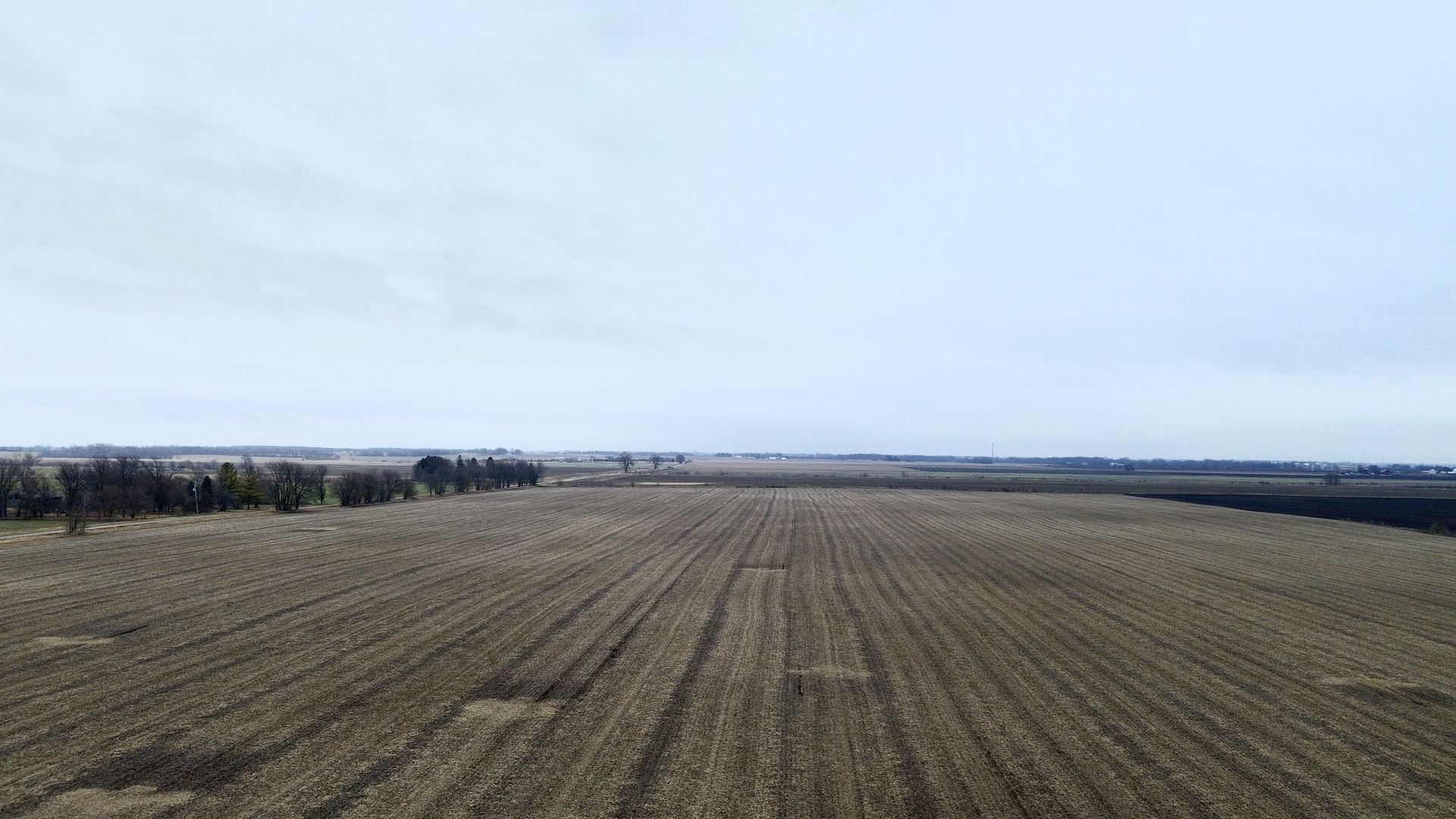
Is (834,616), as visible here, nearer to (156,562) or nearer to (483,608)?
(483,608)

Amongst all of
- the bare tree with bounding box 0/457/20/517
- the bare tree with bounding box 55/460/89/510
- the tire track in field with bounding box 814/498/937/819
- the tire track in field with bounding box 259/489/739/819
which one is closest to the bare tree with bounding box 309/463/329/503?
the bare tree with bounding box 55/460/89/510

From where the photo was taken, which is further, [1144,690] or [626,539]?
[626,539]

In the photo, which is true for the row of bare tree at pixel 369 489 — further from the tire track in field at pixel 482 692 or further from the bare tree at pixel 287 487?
the tire track in field at pixel 482 692

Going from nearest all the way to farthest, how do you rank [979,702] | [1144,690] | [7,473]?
[979,702]
[1144,690]
[7,473]

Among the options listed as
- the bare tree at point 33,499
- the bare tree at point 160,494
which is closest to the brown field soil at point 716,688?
the bare tree at point 33,499

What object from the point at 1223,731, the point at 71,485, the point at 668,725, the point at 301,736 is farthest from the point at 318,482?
the point at 1223,731

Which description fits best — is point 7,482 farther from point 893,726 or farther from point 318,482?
point 893,726

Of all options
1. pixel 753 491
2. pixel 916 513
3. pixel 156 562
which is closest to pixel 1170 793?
pixel 156 562

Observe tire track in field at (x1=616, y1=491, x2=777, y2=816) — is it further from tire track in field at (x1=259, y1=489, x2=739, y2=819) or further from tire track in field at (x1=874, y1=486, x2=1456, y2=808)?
tire track in field at (x1=874, y1=486, x2=1456, y2=808)
